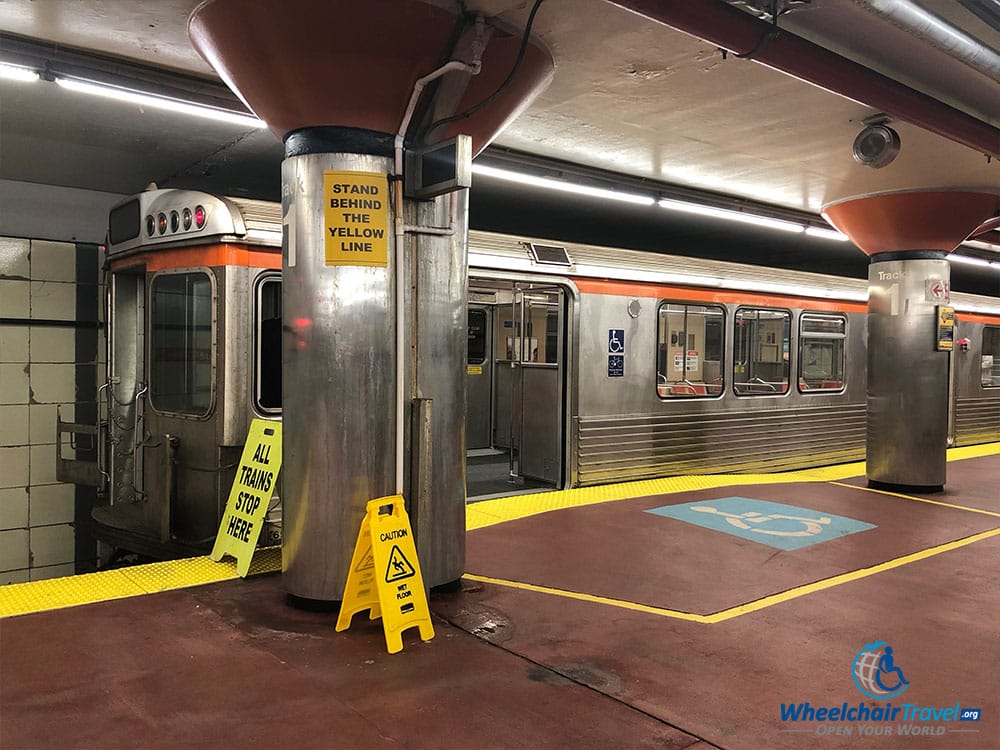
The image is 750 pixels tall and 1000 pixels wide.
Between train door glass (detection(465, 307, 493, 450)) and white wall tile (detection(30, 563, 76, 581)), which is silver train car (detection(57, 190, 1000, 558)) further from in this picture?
white wall tile (detection(30, 563, 76, 581))

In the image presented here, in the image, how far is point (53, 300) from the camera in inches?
281

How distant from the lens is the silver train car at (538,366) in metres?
5.07

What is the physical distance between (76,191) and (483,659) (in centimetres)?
714

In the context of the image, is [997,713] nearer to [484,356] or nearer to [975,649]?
[975,649]

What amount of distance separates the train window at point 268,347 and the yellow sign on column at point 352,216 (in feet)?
4.89

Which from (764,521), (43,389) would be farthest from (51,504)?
(764,521)

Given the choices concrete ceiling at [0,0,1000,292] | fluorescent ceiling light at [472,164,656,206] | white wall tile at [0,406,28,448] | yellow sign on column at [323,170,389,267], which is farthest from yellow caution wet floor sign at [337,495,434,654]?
white wall tile at [0,406,28,448]

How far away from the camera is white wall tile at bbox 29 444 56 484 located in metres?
7.07

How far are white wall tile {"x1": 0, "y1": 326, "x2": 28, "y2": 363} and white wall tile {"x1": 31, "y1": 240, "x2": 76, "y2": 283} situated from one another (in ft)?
1.65

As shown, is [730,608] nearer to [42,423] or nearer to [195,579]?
[195,579]

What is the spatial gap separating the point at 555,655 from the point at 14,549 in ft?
19.1

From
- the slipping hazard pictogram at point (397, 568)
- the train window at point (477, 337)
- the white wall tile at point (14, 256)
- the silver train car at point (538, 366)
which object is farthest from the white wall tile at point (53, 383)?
the slipping hazard pictogram at point (397, 568)

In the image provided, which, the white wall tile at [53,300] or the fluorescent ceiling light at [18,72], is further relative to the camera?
the white wall tile at [53,300]

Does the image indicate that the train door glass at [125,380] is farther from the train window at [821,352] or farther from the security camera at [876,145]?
the train window at [821,352]
